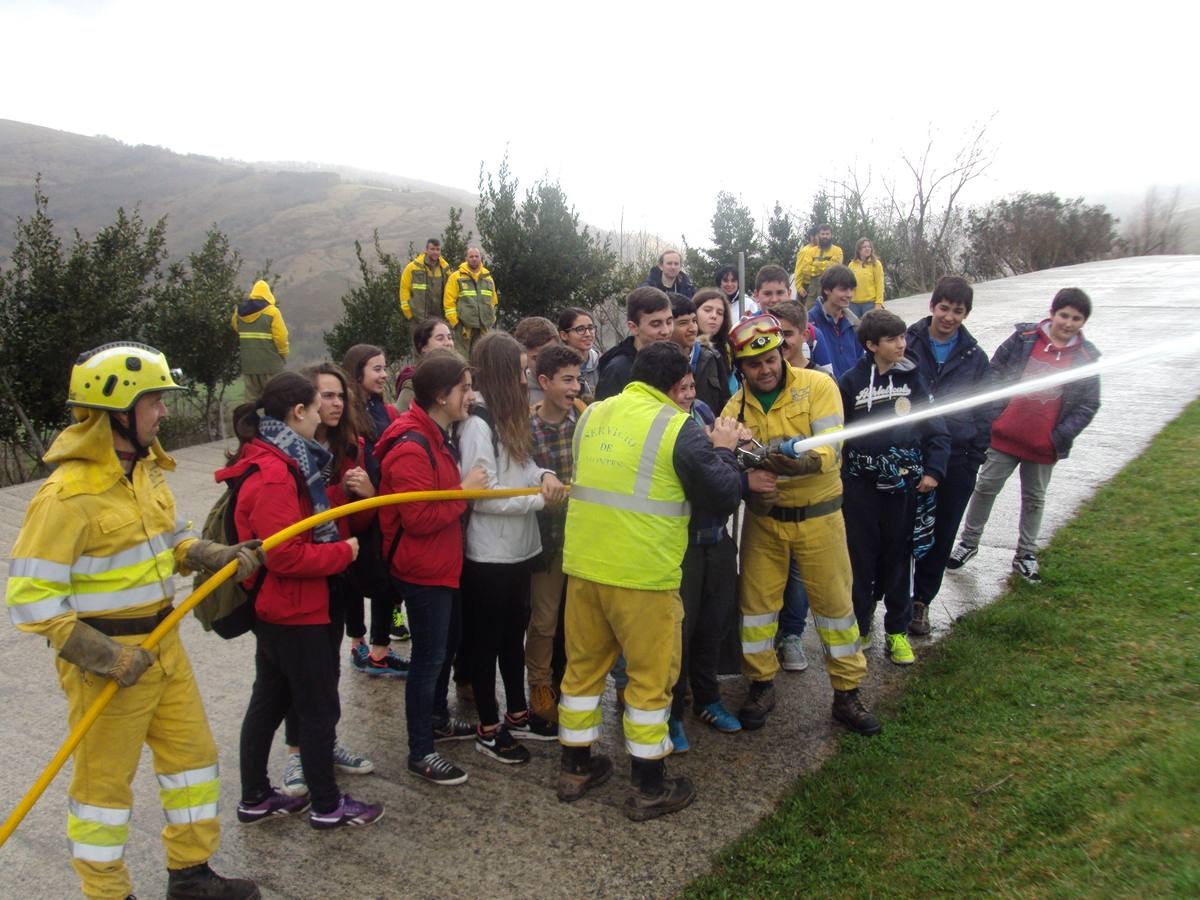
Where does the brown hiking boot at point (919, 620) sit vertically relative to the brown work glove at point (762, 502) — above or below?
below

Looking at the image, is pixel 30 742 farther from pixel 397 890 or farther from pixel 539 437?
pixel 539 437

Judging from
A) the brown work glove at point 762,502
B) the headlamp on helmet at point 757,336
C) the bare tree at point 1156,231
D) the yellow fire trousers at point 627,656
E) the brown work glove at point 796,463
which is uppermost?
the bare tree at point 1156,231

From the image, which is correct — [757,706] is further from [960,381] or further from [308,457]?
[308,457]

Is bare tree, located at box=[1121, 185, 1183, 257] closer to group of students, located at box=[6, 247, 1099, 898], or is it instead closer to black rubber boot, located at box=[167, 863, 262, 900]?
group of students, located at box=[6, 247, 1099, 898]

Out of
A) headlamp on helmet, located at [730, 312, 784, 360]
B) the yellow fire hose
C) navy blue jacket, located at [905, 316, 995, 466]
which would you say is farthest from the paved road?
headlamp on helmet, located at [730, 312, 784, 360]

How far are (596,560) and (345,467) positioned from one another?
4.68 ft

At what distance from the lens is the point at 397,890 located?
2996 mm

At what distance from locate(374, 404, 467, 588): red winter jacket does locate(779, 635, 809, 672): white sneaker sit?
6.57 feet

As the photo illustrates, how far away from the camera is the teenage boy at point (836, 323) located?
5.64m

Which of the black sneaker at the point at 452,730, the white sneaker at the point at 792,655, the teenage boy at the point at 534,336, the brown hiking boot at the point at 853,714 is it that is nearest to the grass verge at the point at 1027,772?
the brown hiking boot at the point at 853,714

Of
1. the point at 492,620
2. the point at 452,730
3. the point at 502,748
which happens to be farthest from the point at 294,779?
the point at 492,620

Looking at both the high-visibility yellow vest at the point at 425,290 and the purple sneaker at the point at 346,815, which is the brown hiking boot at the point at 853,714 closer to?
the purple sneaker at the point at 346,815

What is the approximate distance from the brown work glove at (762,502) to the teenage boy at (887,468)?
0.73 m

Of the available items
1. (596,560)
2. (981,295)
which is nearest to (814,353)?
(596,560)
